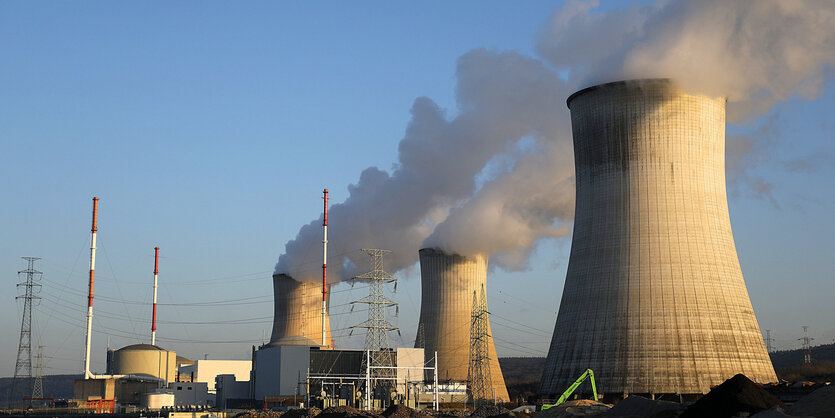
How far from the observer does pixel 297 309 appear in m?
51.8

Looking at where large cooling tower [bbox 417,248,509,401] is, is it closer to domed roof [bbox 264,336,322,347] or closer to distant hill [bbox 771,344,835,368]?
domed roof [bbox 264,336,322,347]

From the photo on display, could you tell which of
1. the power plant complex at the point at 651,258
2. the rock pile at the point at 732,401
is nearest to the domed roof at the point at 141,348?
the power plant complex at the point at 651,258

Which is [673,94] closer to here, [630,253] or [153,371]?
[630,253]

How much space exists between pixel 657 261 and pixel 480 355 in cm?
1529

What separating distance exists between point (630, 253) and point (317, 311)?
2899cm

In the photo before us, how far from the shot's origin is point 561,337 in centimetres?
2872

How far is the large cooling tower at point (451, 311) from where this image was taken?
1708 inches

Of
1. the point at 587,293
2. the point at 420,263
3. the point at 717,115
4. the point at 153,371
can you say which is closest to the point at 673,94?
the point at 717,115

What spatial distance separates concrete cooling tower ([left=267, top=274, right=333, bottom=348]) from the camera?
50375 mm

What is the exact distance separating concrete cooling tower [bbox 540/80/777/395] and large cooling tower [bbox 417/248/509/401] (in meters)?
15.1

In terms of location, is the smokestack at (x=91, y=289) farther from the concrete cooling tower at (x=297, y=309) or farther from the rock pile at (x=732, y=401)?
the rock pile at (x=732, y=401)

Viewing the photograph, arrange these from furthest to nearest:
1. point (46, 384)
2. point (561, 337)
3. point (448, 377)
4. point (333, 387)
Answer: point (46, 384), point (448, 377), point (333, 387), point (561, 337)

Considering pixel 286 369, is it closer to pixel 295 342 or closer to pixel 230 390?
pixel 295 342

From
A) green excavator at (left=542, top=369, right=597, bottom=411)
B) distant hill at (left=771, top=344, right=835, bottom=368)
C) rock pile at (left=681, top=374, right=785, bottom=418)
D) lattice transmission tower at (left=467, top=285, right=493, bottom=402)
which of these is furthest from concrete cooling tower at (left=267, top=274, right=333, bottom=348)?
distant hill at (left=771, top=344, right=835, bottom=368)
